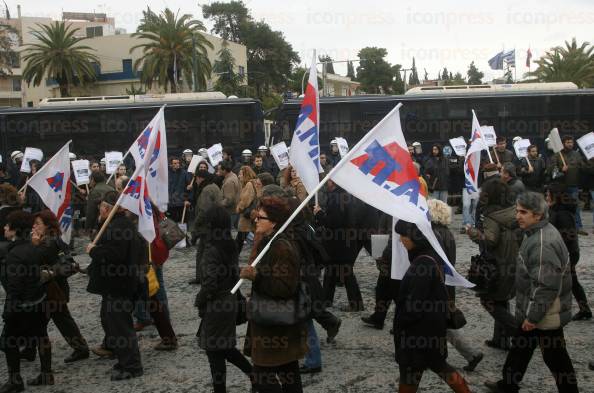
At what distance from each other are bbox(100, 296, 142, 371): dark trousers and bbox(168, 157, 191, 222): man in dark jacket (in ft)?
23.5

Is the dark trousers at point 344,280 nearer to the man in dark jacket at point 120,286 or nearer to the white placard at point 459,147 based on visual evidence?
the man in dark jacket at point 120,286

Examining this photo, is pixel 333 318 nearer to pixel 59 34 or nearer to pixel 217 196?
pixel 217 196

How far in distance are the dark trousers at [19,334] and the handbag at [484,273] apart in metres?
3.79

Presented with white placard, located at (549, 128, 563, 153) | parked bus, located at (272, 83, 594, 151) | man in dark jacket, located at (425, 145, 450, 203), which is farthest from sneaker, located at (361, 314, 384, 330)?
parked bus, located at (272, 83, 594, 151)

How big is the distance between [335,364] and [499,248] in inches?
72.7

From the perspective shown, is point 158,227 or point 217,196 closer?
point 158,227

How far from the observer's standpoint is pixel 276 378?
4227 millimetres

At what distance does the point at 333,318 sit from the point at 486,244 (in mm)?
1568

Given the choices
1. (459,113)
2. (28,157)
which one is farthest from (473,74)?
(28,157)

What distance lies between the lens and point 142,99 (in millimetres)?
18656

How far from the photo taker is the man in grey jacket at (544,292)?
14.6ft

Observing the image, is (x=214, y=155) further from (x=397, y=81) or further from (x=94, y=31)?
(x=397, y=81)

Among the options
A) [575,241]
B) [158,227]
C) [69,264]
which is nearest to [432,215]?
[575,241]

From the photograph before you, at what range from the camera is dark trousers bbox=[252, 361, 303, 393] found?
13.6ft
